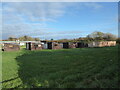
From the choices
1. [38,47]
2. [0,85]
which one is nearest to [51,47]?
[38,47]

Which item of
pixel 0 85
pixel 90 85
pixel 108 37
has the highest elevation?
pixel 108 37

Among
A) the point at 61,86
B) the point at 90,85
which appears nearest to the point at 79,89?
the point at 90,85

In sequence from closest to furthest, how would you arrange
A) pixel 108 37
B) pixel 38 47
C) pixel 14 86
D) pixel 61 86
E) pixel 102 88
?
pixel 102 88
pixel 61 86
pixel 14 86
pixel 38 47
pixel 108 37

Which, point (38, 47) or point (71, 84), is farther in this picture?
point (38, 47)

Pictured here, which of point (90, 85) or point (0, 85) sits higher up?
point (90, 85)

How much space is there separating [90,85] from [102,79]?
1.48 ft

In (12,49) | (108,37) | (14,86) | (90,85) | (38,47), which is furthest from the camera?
(108,37)

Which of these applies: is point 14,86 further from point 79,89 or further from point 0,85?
point 79,89

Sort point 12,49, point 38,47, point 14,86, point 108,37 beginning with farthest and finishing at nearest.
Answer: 1. point 108,37
2. point 38,47
3. point 12,49
4. point 14,86

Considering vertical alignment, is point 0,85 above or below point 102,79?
below

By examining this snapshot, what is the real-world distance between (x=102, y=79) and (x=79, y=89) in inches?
28.8

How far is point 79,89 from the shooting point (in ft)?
9.84

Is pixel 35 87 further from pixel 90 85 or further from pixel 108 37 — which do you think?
pixel 108 37

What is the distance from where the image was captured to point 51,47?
21.5 m
